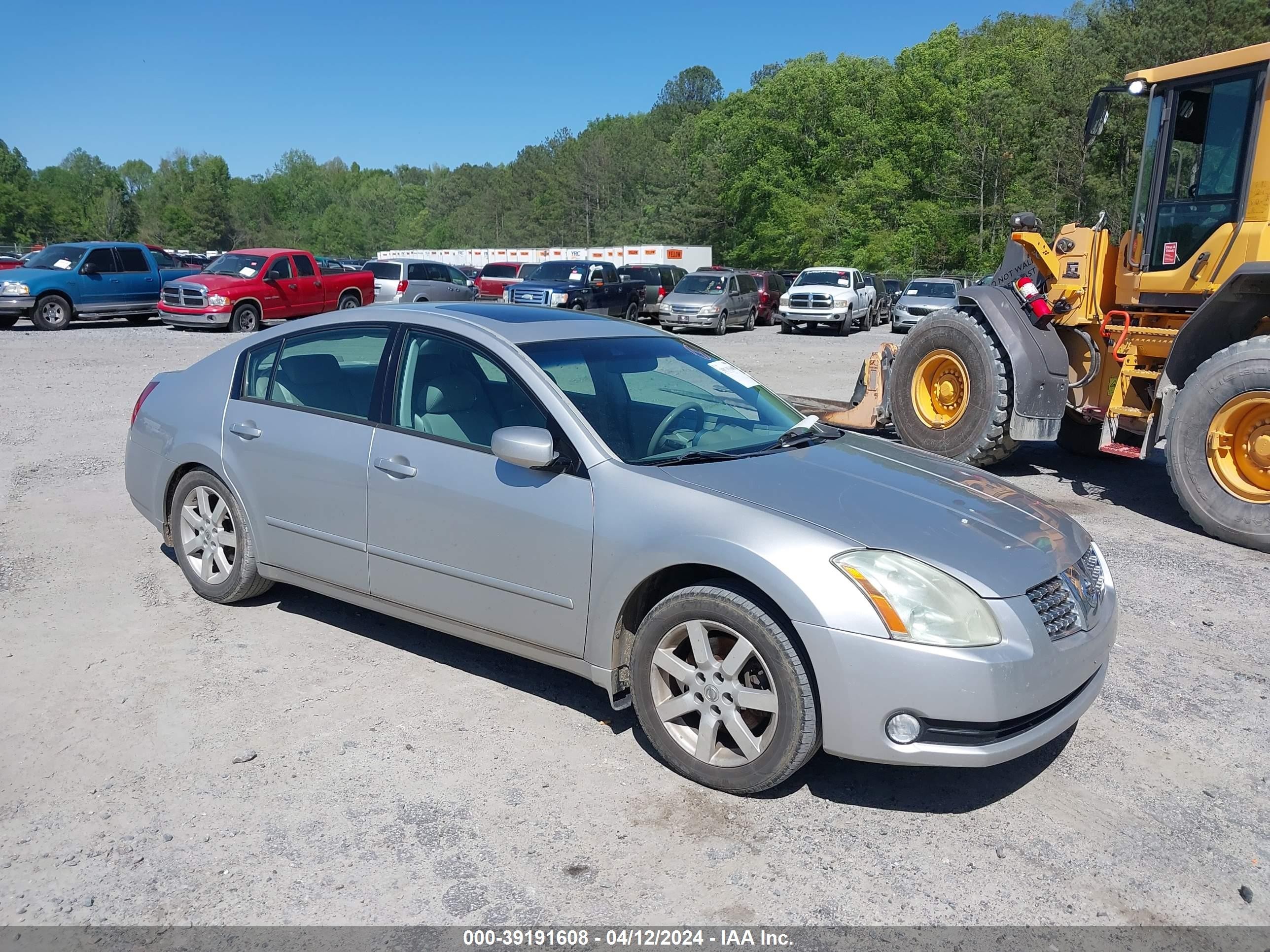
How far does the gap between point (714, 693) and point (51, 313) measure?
22.6 m

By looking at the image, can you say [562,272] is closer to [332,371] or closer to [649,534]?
[332,371]

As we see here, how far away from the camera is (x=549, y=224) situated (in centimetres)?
11488

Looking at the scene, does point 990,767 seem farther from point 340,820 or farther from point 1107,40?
point 1107,40

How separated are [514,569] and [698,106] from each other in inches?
5174

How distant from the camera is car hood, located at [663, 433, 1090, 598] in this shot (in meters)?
3.34

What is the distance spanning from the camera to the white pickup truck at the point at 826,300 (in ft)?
93.0

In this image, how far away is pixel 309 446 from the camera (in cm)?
457

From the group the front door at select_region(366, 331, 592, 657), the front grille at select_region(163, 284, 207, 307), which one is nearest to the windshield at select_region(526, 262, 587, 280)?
the front grille at select_region(163, 284, 207, 307)

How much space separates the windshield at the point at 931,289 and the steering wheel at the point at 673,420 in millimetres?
27106

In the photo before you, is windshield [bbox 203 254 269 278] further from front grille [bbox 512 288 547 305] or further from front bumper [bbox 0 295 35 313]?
front grille [bbox 512 288 547 305]

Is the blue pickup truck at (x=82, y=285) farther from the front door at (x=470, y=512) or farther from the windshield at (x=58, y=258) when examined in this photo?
the front door at (x=470, y=512)

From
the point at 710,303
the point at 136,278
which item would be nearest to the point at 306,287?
the point at 136,278

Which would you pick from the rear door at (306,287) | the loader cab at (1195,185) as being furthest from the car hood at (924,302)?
the loader cab at (1195,185)

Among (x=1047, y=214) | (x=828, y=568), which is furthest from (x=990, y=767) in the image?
(x=1047, y=214)
